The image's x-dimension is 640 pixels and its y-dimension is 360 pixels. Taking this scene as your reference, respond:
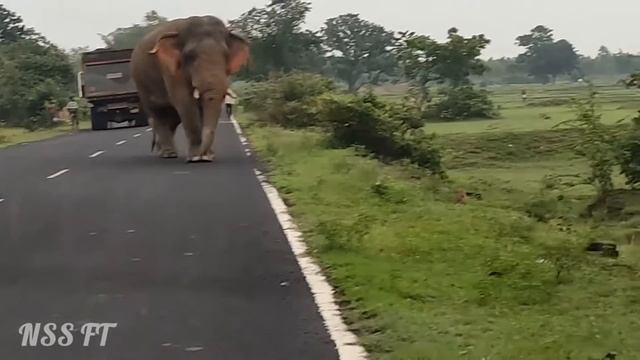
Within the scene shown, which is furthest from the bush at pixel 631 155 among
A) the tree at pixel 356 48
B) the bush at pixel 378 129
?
the tree at pixel 356 48

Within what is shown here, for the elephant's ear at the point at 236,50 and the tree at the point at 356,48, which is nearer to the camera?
the elephant's ear at the point at 236,50

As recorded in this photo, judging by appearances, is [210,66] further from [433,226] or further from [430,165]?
[433,226]

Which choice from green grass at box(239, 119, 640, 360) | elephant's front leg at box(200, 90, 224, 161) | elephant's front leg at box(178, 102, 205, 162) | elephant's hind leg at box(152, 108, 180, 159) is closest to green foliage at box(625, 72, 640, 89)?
green grass at box(239, 119, 640, 360)

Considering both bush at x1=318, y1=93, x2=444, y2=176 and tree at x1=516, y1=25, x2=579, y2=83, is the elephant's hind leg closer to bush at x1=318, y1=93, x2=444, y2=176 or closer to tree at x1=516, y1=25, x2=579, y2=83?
bush at x1=318, y1=93, x2=444, y2=176

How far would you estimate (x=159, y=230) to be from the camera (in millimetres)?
12484

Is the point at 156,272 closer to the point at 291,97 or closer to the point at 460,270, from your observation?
the point at 460,270

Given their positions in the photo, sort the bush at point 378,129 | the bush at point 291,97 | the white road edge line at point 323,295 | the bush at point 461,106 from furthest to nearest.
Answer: the bush at point 461,106 < the bush at point 291,97 < the bush at point 378,129 < the white road edge line at point 323,295

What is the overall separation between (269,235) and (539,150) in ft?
82.3

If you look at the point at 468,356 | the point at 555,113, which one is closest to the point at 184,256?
the point at 468,356

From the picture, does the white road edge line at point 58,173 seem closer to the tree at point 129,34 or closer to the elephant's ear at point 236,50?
the elephant's ear at point 236,50

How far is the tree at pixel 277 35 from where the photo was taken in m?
60.6

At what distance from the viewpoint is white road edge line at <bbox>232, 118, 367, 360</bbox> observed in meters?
6.95

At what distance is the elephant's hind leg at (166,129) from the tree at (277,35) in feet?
119

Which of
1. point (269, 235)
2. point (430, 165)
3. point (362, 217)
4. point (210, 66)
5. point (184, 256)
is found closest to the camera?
point (184, 256)
